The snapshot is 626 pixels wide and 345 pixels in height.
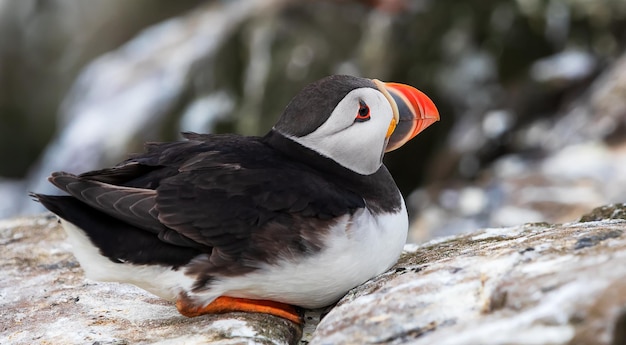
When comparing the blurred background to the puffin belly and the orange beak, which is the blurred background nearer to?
the orange beak

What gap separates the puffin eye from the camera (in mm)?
3391

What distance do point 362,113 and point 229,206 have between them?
0.67 m

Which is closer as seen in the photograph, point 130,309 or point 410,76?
point 130,309

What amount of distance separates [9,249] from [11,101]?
8.52 m

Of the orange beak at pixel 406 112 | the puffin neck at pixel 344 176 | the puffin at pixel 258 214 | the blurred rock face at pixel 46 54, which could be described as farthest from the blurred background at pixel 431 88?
the puffin at pixel 258 214

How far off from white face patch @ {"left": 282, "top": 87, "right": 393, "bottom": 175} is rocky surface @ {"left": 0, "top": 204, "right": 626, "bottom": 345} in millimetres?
483

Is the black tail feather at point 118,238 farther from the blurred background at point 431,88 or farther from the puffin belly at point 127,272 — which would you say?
the blurred background at point 431,88

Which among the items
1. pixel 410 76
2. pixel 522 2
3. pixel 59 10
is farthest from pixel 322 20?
pixel 59 10

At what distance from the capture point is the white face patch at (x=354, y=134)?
336cm

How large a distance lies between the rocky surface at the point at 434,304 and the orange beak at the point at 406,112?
0.53 m

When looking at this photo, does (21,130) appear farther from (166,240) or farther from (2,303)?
(166,240)

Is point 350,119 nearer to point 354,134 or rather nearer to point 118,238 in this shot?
point 354,134

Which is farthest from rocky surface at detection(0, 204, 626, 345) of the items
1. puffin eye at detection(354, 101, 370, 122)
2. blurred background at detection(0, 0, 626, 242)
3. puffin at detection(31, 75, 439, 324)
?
blurred background at detection(0, 0, 626, 242)

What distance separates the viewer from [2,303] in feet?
12.6
